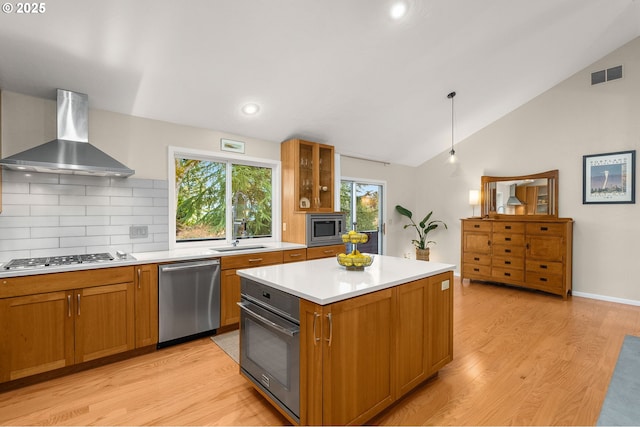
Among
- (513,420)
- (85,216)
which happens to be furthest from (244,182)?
(513,420)

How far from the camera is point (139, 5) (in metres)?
2.14

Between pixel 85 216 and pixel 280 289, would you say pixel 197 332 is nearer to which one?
pixel 85 216

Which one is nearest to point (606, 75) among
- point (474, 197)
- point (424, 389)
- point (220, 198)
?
point (474, 197)

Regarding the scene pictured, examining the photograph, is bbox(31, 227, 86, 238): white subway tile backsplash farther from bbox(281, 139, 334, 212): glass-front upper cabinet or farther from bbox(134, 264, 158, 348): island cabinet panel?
bbox(281, 139, 334, 212): glass-front upper cabinet

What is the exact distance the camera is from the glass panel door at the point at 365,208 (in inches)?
221

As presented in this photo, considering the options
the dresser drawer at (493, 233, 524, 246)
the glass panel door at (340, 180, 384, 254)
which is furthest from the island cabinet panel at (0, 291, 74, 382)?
the dresser drawer at (493, 233, 524, 246)

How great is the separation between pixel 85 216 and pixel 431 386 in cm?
340

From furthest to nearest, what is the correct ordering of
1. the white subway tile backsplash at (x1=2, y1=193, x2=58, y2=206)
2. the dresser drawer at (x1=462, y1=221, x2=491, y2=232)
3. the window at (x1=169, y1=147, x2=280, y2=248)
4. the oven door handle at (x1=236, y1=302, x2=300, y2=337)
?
the dresser drawer at (x1=462, y1=221, x2=491, y2=232)
the window at (x1=169, y1=147, x2=280, y2=248)
the white subway tile backsplash at (x1=2, y1=193, x2=58, y2=206)
the oven door handle at (x1=236, y1=302, x2=300, y2=337)

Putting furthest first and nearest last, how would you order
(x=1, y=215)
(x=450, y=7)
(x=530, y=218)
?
(x=530, y=218)
(x=450, y=7)
(x=1, y=215)

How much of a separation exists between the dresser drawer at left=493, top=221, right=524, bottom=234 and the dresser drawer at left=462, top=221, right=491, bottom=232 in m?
0.11

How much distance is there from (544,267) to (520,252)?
1.21 ft

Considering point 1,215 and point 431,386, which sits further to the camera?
point 1,215

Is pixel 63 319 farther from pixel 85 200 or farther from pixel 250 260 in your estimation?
pixel 250 260

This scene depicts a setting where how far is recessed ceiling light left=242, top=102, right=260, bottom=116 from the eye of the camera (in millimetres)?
3523
